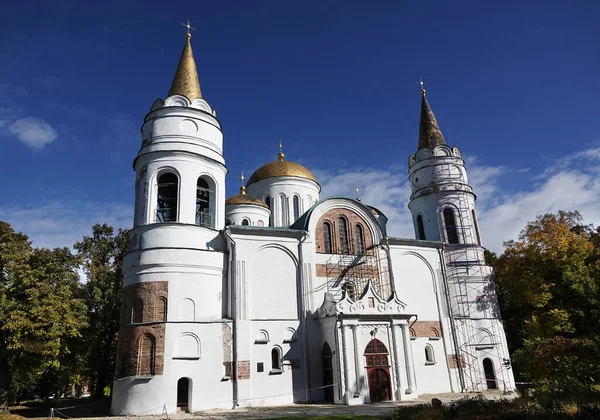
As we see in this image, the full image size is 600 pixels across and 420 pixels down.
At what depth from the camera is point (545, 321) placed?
83.4ft

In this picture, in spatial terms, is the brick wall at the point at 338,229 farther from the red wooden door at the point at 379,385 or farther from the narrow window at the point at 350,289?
the red wooden door at the point at 379,385

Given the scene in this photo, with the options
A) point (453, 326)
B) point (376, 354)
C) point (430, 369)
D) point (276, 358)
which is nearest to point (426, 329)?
point (453, 326)

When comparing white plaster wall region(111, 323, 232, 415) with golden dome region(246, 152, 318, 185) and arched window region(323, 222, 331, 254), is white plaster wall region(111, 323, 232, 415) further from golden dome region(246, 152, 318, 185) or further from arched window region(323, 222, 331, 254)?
golden dome region(246, 152, 318, 185)

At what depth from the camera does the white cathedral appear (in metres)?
20.0

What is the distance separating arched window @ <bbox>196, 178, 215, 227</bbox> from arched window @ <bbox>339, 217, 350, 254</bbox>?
287 inches

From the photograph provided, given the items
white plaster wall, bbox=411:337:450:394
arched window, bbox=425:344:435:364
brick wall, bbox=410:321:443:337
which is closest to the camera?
white plaster wall, bbox=411:337:450:394

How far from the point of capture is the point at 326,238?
25297mm

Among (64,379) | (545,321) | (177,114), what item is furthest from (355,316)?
(64,379)

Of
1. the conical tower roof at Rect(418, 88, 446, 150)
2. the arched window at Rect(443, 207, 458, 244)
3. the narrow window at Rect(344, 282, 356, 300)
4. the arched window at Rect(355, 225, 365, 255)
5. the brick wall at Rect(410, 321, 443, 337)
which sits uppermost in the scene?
the conical tower roof at Rect(418, 88, 446, 150)

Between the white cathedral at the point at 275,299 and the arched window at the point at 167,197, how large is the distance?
2.9 inches

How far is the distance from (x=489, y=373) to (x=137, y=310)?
1951cm

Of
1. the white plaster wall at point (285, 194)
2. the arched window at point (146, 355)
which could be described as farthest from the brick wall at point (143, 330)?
the white plaster wall at point (285, 194)

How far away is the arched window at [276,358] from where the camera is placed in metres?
21.6

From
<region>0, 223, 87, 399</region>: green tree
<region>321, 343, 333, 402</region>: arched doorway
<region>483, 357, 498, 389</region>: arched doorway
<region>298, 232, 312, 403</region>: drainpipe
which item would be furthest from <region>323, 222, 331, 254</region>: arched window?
<region>0, 223, 87, 399</region>: green tree
